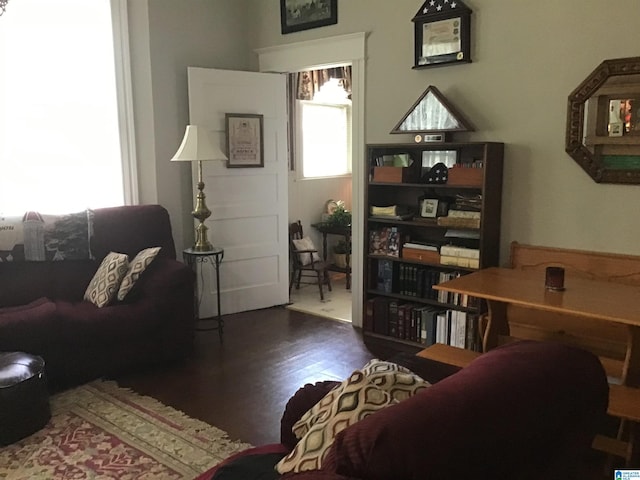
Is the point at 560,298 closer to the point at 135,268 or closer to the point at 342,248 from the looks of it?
the point at 135,268

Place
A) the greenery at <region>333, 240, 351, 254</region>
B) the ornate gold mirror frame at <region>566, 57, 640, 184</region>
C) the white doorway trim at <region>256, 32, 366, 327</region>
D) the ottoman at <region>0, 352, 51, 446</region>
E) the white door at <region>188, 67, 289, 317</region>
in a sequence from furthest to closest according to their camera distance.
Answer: the greenery at <region>333, 240, 351, 254</region> < the white door at <region>188, 67, 289, 317</region> < the white doorway trim at <region>256, 32, 366, 327</region> < the ornate gold mirror frame at <region>566, 57, 640, 184</region> < the ottoman at <region>0, 352, 51, 446</region>

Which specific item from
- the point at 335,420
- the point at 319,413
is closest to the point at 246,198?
the point at 319,413

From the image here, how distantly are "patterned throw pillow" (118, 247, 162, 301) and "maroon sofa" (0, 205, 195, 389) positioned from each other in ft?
0.17

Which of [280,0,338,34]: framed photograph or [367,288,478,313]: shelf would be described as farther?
[280,0,338,34]: framed photograph

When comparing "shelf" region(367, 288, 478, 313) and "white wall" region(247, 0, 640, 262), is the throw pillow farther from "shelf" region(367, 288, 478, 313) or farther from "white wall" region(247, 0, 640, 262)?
"white wall" region(247, 0, 640, 262)

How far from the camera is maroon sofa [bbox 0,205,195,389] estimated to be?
3.37 metres

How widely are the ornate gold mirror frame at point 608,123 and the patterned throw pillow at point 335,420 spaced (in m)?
2.52

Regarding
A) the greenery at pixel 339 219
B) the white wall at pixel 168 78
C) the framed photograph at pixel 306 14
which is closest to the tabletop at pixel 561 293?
the framed photograph at pixel 306 14

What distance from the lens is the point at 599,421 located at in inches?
58.0

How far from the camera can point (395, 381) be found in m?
1.53

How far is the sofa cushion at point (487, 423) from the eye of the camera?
1.06 meters

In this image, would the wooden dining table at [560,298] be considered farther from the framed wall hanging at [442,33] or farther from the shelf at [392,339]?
the framed wall hanging at [442,33]

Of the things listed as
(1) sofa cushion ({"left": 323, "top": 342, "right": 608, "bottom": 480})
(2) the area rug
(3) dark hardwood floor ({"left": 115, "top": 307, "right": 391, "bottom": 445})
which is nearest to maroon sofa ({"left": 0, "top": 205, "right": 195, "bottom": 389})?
(3) dark hardwood floor ({"left": 115, "top": 307, "right": 391, "bottom": 445})

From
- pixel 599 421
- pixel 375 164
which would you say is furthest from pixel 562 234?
pixel 599 421
